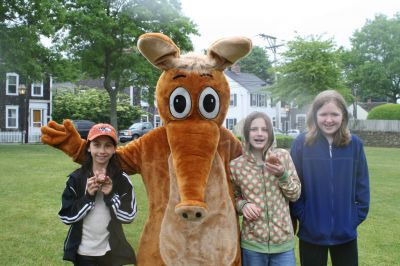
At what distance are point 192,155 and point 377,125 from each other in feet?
101

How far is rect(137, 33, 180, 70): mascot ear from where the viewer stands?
2789 mm

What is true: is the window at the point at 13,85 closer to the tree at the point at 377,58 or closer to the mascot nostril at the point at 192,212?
the tree at the point at 377,58

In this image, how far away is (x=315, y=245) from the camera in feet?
10.2

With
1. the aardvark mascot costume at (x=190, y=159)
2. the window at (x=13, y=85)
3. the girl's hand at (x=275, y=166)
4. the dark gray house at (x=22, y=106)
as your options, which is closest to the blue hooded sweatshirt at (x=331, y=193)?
the girl's hand at (x=275, y=166)

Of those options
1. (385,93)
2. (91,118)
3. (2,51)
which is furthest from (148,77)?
(385,93)

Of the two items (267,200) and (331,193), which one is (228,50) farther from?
(331,193)

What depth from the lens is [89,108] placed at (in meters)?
33.9

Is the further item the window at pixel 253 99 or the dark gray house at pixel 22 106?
the window at pixel 253 99

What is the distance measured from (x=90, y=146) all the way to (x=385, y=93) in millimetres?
45785

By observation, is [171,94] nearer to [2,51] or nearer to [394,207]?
[394,207]

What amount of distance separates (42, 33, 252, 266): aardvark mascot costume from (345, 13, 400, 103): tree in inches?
1670

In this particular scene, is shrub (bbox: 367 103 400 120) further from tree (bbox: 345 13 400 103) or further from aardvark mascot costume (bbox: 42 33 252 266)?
aardvark mascot costume (bbox: 42 33 252 266)

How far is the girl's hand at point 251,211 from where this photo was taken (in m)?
2.89

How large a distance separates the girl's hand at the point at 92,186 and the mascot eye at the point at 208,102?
2.77ft
